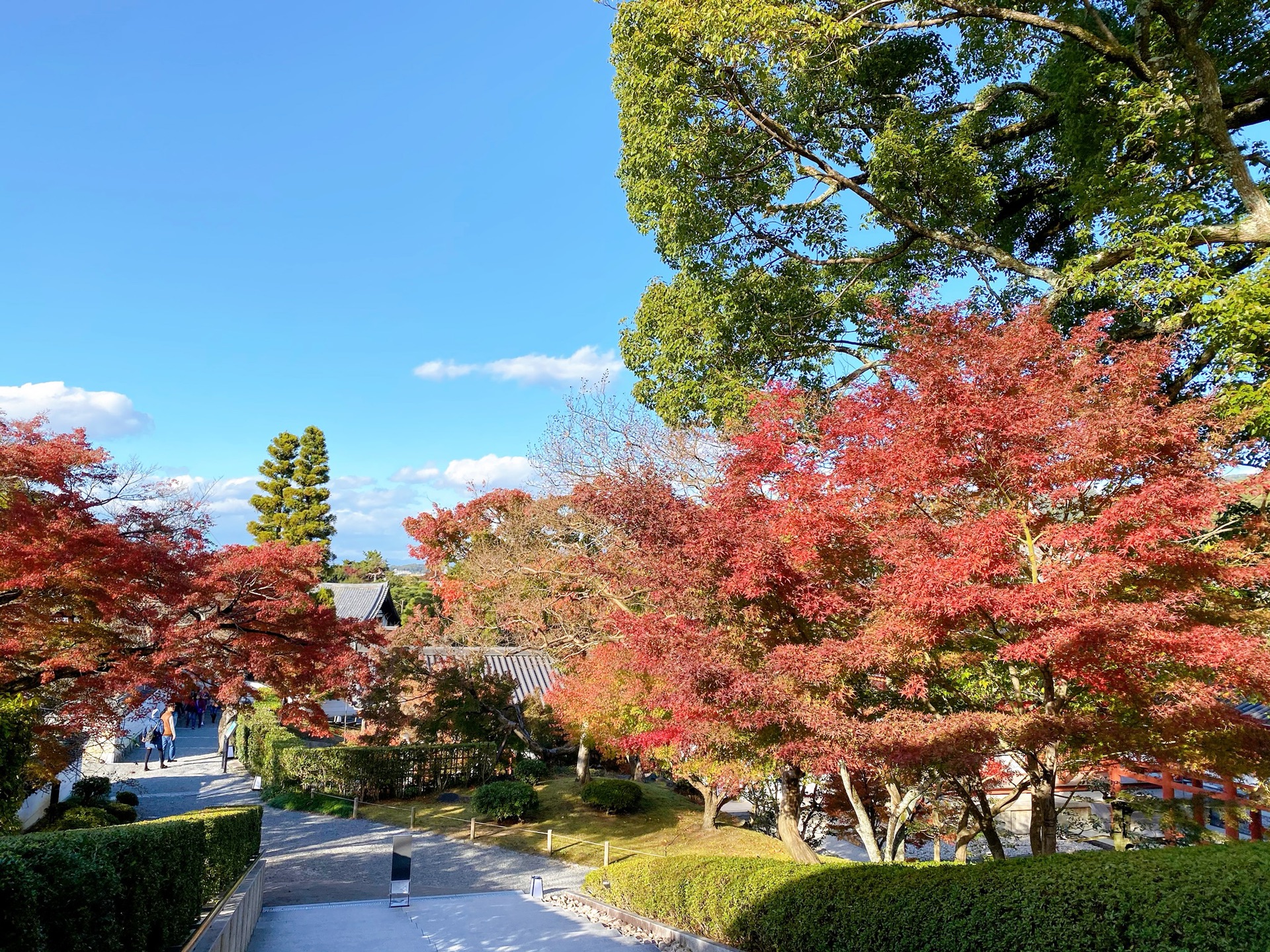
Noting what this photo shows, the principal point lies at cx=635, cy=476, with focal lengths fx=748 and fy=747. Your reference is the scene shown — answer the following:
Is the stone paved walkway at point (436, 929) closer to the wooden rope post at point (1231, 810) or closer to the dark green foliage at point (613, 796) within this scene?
the dark green foliage at point (613, 796)

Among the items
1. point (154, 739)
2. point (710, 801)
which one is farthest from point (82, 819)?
point (154, 739)

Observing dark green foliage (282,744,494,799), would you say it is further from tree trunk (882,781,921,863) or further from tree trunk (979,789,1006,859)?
tree trunk (979,789,1006,859)

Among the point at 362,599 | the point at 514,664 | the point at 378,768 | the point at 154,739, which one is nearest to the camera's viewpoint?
the point at 378,768

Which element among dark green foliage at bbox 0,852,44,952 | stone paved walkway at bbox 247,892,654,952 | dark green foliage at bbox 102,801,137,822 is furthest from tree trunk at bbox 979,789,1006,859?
dark green foliage at bbox 102,801,137,822

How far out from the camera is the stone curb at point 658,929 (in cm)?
713

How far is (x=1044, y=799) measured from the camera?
21.8 ft

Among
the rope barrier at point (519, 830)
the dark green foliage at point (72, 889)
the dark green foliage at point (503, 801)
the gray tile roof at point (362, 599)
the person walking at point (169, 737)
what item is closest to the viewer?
the dark green foliage at point (72, 889)

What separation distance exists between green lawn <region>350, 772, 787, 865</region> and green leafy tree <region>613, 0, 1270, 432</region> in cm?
783

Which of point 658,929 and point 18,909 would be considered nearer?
point 18,909

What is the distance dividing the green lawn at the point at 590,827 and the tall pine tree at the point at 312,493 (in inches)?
908

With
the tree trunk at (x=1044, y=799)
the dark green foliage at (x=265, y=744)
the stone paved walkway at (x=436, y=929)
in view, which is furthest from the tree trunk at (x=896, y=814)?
the dark green foliage at (x=265, y=744)

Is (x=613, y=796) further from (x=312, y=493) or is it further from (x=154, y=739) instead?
(x=312, y=493)

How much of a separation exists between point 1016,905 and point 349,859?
11692 mm

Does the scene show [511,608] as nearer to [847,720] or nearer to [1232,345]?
[847,720]
